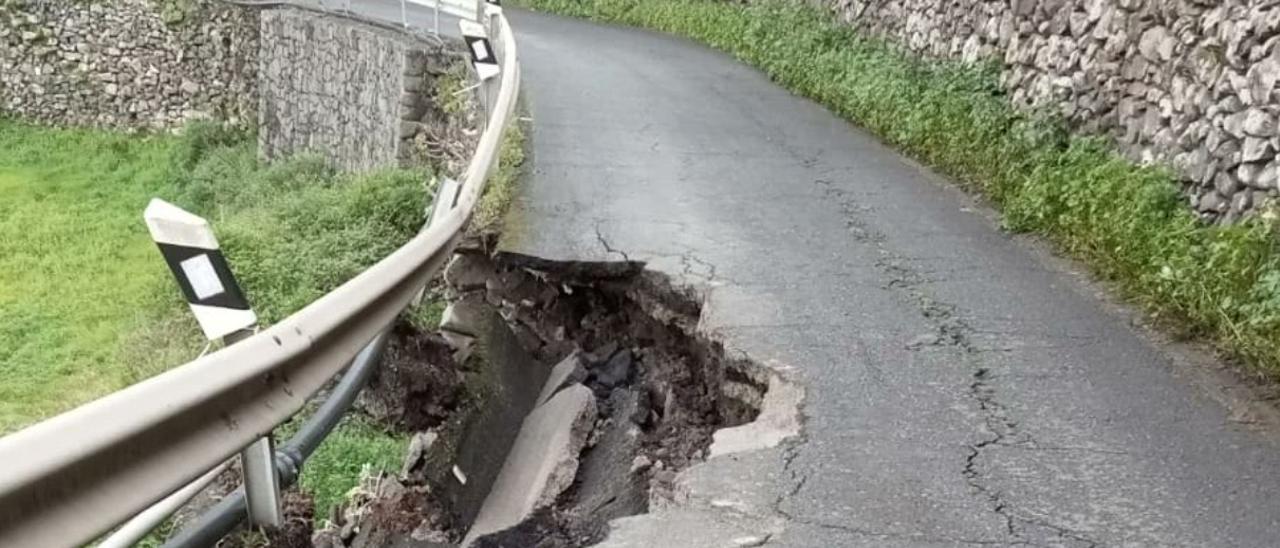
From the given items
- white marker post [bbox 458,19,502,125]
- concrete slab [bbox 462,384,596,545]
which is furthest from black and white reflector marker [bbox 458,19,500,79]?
concrete slab [bbox 462,384,596,545]

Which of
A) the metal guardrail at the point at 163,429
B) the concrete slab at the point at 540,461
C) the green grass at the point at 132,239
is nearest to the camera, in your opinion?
the metal guardrail at the point at 163,429

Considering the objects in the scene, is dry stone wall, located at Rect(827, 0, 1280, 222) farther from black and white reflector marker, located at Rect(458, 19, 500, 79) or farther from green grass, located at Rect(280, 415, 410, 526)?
green grass, located at Rect(280, 415, 410, 526)

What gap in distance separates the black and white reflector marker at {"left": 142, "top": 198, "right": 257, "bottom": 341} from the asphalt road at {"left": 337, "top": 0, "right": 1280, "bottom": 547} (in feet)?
4.59

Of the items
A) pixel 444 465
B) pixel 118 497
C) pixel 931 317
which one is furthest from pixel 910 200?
pixel 118 497

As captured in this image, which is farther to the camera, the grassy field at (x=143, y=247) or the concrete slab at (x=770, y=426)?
the grassy field at (x=143, y=247)

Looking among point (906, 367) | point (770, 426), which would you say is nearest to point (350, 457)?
point (770, 426)

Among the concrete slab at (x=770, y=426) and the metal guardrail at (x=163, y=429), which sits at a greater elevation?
the metal guardrail at (x=163, y=429)

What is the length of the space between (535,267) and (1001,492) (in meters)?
3.39

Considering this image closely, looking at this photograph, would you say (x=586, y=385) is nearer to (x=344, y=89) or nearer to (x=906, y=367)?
(x=906, y=367)

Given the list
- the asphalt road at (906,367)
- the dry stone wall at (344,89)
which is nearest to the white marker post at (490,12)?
the dry stone wall at (344,89)

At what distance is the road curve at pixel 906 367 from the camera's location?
4070 mm

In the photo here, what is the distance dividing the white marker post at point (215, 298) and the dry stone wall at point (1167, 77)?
16.7 ft

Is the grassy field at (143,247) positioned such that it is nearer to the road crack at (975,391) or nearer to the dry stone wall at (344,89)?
the dry stone wall at (344,89)

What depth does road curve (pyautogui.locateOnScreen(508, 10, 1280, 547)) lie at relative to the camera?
407cm
